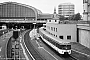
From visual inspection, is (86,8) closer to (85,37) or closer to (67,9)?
(85,37)

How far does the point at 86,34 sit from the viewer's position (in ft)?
121

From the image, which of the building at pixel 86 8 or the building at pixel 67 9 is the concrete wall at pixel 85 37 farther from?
the building at pixel 67 9

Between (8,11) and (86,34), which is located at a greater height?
(8,11)

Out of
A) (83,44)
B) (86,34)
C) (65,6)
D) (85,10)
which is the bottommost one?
(83,44)

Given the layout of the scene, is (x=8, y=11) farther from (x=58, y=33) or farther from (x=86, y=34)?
(x=86, y=34)

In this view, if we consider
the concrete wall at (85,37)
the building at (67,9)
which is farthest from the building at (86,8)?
the building at (67,9)

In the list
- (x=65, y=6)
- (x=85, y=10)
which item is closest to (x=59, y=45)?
(x=85, y=10)

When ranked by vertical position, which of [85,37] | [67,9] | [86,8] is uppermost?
[67,9]

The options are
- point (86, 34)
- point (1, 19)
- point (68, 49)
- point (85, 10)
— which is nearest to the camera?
point (68, 49)

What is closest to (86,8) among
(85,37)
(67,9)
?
(85,37)

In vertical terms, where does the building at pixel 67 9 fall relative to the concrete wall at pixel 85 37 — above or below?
above

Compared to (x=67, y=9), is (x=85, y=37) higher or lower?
lower

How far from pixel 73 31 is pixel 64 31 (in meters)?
2.50

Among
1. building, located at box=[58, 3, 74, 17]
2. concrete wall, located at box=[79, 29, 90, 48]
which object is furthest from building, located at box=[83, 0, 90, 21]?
building, located at box=[58, 3, 74, 17]
